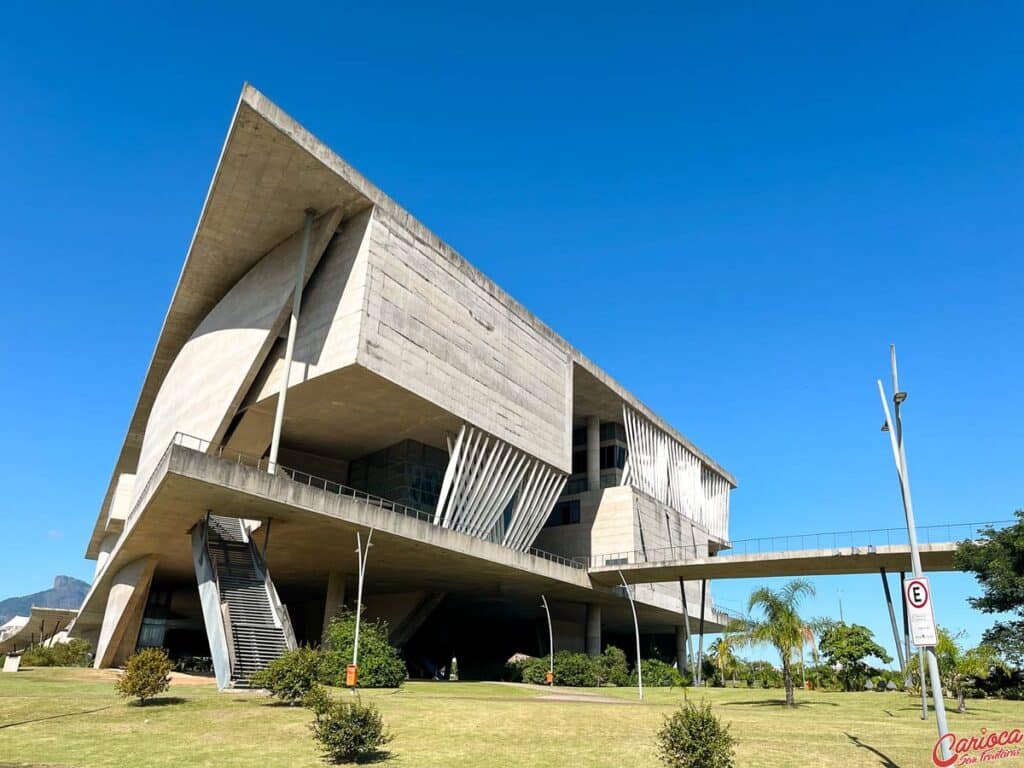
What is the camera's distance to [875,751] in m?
14.8

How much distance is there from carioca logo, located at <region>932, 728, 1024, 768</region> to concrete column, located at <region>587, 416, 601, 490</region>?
40.6 m

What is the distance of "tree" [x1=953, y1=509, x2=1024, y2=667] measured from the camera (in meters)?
30.5

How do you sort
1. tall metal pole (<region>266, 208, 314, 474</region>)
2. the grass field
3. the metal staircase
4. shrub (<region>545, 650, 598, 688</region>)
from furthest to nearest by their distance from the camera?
shrub (<region>545, 650, 598, 688</region>) → tall metal pole (<region>266, 208, 314, 474</region>) → the metal staircase → the grass field

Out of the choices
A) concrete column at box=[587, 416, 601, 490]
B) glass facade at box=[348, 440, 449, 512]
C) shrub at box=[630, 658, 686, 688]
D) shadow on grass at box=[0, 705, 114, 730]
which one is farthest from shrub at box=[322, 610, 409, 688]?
concrete column at box=[587, 416, 601, 490]

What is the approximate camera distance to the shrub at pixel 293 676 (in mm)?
20703

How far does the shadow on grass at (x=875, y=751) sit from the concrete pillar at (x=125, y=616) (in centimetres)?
3480

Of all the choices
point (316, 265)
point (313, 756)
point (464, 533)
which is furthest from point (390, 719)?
point (316, 265)

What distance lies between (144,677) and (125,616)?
23172mm

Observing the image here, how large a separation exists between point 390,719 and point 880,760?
1092cm

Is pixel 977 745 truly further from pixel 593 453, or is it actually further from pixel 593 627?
pixel 593 453

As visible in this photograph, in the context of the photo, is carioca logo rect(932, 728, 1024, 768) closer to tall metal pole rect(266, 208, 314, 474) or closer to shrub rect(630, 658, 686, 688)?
tall metal pole rect(266, 208, 314, 474)

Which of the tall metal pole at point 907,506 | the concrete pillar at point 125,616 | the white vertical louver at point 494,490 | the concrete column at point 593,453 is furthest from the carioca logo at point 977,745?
the concrete column at point 593,453

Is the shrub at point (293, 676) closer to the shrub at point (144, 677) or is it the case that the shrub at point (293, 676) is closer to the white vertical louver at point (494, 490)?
the shrub at point (144, 677)

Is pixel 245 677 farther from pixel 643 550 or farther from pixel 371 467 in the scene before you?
pixel 643 550
